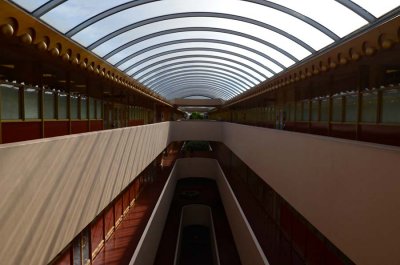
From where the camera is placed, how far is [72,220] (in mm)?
6852

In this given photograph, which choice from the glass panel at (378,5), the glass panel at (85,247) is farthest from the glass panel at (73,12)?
the glass panel at (378,5)

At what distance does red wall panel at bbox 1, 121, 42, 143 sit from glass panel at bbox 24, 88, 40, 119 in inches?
7.6

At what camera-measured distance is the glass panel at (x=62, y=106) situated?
30.2 ft

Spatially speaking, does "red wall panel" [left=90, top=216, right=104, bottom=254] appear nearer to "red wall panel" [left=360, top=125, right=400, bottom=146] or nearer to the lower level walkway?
the lower level walkway

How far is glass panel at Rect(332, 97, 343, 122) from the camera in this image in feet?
31.0

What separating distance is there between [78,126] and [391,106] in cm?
840

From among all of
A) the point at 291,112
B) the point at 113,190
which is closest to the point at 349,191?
the point at 113,190

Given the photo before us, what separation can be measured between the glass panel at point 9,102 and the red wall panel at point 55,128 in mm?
1088

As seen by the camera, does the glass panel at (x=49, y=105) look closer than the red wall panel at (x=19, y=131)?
No

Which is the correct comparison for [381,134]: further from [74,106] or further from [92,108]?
[92,108]

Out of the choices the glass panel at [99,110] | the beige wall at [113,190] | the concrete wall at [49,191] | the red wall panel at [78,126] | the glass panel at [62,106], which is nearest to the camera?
the concrete wall at [49,191]

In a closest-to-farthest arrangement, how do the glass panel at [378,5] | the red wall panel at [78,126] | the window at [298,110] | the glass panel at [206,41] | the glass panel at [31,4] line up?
1. the glass panel at [378,5]
2. the glass panel at [31,4]
3. the red wall panel at [78,126]
4. the window at [298,110]
5. the glass panel at [206,41]

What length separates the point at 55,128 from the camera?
879 centimetres

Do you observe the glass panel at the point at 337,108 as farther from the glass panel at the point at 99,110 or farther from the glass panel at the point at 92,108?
the glass panel at the point at 99,110
